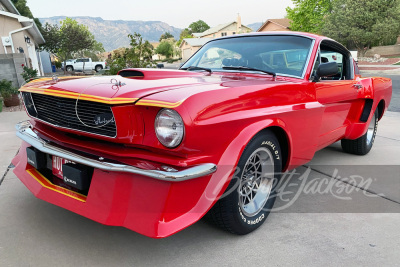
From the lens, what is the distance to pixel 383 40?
3844cm

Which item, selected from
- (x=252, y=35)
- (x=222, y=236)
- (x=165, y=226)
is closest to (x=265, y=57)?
(x=252, y=35)

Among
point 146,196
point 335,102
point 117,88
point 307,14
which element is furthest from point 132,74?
point 307,14

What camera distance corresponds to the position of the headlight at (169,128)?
68.4 inches

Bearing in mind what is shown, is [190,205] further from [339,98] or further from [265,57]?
[339,98]

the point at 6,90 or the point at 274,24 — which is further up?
the point at 274,24

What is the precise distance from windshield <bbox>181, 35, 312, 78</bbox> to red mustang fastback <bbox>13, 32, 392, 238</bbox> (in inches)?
1.1

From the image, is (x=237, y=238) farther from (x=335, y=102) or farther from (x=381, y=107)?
(x=381, y=107)

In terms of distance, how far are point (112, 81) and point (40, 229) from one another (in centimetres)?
124

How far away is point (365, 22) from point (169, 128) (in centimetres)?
4164

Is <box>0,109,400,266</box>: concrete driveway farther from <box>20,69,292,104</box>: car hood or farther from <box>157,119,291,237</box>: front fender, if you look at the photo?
<box>20,69,292,104</box>: car hood

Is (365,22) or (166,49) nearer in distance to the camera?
(365,22)

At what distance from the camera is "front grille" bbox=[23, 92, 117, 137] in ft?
6.20

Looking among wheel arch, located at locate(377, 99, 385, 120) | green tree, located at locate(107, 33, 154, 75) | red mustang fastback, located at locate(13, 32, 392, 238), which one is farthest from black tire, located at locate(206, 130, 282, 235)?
green tree, located at locate(107, 33, 154, 75)

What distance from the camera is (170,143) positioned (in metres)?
1.76
